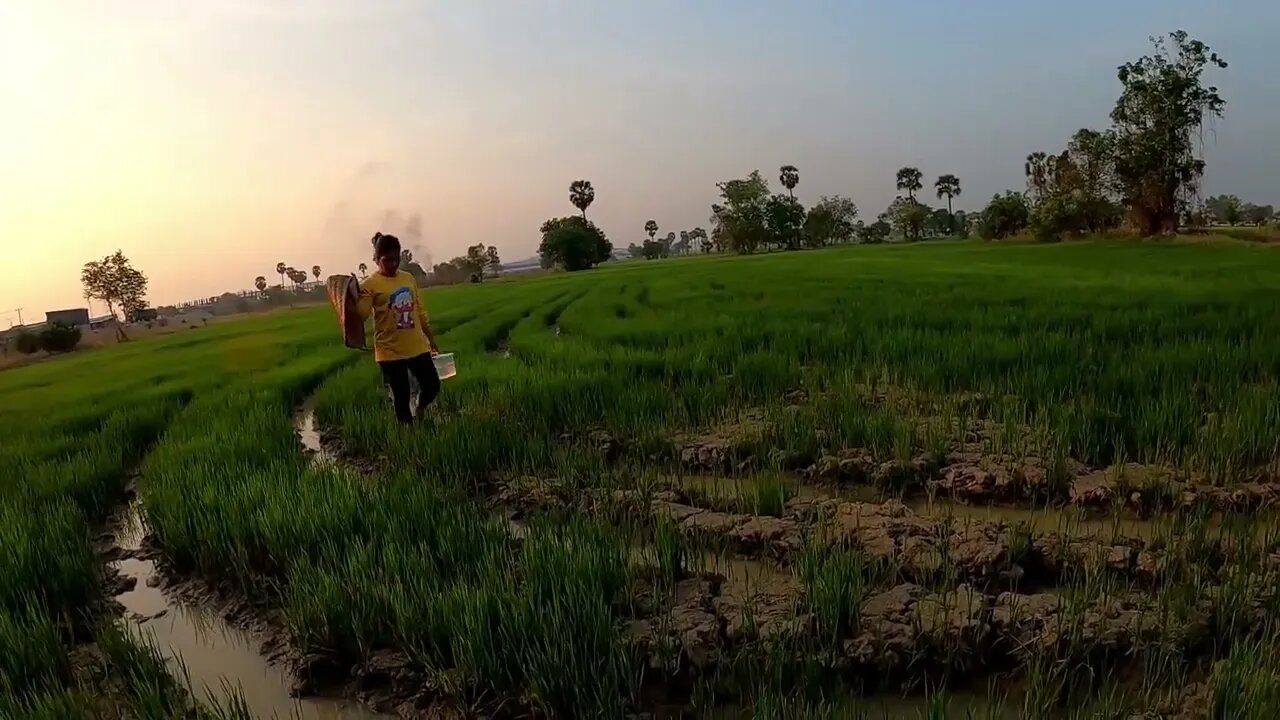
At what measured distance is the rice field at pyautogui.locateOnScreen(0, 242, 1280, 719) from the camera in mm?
2086

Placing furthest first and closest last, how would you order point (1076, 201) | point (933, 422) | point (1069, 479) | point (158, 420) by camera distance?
point (1076, 201) < point (158, 420) < point (933, 422) < point (1069, 479)

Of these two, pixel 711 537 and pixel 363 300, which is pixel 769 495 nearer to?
pixel 711 537

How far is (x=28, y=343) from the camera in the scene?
2027cm

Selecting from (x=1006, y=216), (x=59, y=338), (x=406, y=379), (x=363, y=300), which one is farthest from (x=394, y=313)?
(x=1006, y=216)

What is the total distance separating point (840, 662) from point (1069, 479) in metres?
2.09

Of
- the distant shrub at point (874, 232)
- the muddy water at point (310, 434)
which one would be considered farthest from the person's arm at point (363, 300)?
the distant shrub at point (874, 232)

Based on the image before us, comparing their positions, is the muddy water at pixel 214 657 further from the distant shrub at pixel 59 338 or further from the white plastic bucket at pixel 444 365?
the distant shrub at pixel 59 338

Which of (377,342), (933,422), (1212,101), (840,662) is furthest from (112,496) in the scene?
(1212,101)

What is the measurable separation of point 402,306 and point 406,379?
0.63m

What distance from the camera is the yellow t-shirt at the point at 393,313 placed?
4789 mm

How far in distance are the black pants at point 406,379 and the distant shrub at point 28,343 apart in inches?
829

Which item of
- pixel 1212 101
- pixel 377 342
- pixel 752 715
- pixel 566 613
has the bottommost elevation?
pixel 752 715

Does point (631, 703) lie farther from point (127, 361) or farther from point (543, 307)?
point (543, 307)

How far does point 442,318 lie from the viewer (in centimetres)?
1689
